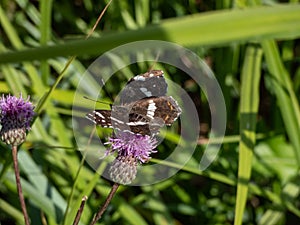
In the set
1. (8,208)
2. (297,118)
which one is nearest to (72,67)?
(8,208)

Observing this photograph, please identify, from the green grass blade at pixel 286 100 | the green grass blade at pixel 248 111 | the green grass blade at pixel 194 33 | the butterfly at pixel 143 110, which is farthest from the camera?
the green grass blade at pixel 286 100

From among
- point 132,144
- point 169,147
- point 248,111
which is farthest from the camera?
point 169,147

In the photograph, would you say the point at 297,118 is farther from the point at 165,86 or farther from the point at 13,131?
the point at 13,131

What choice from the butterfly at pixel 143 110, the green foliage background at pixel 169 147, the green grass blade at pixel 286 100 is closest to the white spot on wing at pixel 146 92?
the butterfly at pixel 143 110

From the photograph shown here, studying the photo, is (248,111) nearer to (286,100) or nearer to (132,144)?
(286,100)

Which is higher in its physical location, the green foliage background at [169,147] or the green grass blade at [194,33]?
the green grass blade at [194,33]

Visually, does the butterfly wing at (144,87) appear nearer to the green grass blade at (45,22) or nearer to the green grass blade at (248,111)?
the green grass blade at (248,111)

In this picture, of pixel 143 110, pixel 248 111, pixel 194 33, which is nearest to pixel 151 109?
pixel 143 110
